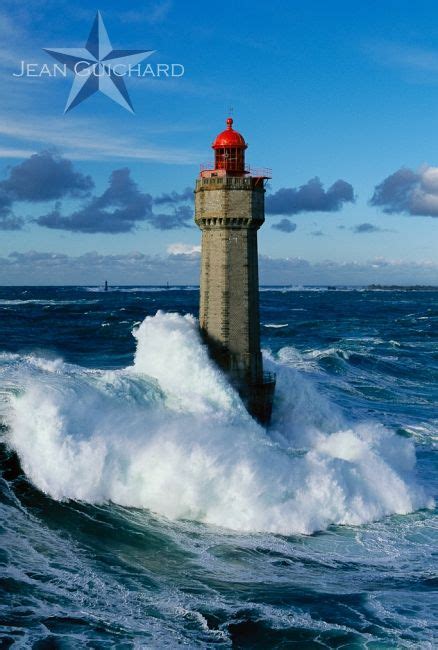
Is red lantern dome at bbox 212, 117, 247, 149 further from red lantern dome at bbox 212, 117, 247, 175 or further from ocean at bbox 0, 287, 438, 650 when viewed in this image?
ocean at bbox 0, 287, 438, 650

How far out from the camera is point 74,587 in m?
13.0

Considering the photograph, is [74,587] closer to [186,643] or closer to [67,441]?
[186,643]

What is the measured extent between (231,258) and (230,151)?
139 inches

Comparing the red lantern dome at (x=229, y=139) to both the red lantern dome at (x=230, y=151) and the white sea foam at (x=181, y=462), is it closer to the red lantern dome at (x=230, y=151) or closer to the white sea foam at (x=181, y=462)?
the red lantern dome at (x=230, y=151)

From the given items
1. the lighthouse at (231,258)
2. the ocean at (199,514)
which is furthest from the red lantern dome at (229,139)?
the ocean at (199,514)

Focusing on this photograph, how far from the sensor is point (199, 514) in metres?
17.5

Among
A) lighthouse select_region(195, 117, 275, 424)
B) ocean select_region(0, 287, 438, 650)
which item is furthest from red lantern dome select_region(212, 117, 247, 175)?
ocean select_region(0, 287, 438, 650)

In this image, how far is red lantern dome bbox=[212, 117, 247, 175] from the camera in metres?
23.0

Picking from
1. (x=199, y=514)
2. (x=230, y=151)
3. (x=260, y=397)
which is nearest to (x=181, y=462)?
(x=199, y=514)

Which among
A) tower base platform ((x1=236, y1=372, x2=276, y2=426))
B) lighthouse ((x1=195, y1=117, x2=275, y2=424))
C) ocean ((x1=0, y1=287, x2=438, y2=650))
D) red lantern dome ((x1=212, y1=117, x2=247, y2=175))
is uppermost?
red lantern dome ((x1=212, y1=117, x2=247, y2=175))

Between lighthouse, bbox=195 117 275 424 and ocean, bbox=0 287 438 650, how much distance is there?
97 cm

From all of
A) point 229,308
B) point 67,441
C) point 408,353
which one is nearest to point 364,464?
point 229,308

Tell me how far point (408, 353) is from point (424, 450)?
24.4 m

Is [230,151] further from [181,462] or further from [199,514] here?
[199,514]
